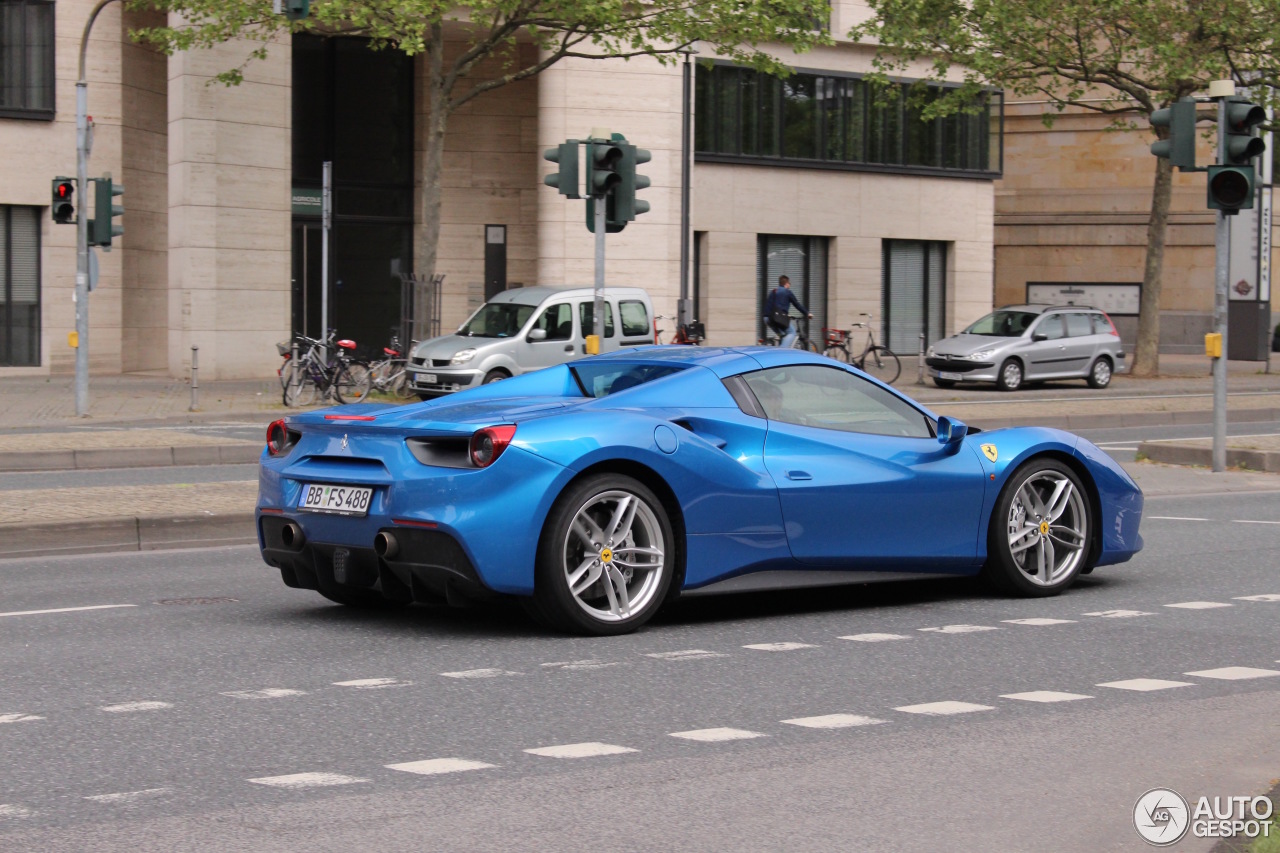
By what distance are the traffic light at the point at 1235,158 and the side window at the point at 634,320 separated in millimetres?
12391

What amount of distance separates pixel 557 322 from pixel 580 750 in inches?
837

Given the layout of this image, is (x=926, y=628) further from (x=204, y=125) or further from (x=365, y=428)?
(x=204, y=125)

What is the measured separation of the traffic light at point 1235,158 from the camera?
50.1 ft

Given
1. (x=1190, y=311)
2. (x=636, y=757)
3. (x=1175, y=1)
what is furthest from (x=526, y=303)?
(x=1190, y=311)

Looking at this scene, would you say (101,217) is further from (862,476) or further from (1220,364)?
(862,476)

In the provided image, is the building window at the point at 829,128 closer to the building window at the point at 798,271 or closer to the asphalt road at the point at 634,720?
the building window at the point at 798,271

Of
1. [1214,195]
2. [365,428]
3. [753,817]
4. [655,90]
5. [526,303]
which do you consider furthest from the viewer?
[655,90]

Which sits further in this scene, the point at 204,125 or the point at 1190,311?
the point at 1190,311

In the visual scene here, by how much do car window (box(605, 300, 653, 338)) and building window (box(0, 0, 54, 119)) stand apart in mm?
13194

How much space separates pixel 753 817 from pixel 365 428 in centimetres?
342

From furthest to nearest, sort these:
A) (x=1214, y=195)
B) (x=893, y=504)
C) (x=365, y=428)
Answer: (x=1214, y=195), (x=893, y=504), (x=365, y=428)

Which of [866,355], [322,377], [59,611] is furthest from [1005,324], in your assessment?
[59,611]

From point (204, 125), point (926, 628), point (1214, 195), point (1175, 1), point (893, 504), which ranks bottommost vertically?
point (926, 628)

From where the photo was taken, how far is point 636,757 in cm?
553
